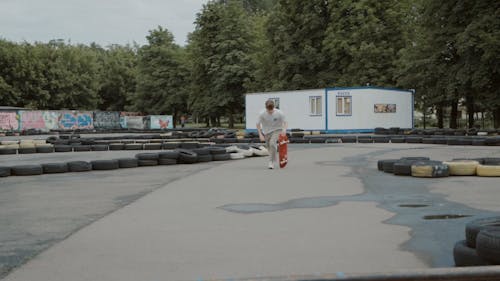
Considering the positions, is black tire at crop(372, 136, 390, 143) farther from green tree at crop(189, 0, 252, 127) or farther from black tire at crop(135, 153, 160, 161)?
green tree at crop(189, 0, 252, 127)

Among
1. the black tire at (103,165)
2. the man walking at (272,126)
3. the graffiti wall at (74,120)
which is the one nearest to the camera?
the man walking at (272,126)

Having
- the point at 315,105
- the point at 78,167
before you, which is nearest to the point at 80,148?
the point at 78,167

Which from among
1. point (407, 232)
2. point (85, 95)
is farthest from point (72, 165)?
point (85, 95)

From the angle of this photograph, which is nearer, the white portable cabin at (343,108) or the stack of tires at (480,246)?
the stack of tires at (480,246)

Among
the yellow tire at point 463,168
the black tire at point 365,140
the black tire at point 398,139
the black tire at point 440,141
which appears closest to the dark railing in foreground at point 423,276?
the yellow tire at point 463,168

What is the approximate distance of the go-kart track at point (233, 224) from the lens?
4.64 meters

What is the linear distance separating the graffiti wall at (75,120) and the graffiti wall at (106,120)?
25.3 inches

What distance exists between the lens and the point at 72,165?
13969mm

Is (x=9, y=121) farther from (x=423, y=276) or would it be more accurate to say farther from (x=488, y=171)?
(x=423, y=276)

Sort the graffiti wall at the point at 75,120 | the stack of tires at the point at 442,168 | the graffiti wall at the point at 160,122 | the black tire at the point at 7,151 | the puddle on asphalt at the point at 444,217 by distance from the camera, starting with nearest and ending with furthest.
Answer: the puddle on asphalt at the point at 444,217 < the stack of tires at the point at 442,168 < the black tire at the point at 7,151 < the graffiti wall at the point at 75,120 < the graffiti wall at the point at 160,122

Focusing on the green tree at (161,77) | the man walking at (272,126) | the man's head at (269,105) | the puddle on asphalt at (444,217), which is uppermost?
the green tree at (161,77)

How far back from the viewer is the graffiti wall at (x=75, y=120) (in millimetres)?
59906

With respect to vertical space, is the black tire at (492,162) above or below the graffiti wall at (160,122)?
below

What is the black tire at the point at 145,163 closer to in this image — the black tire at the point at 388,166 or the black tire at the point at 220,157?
the black tire at the point at 220,157
